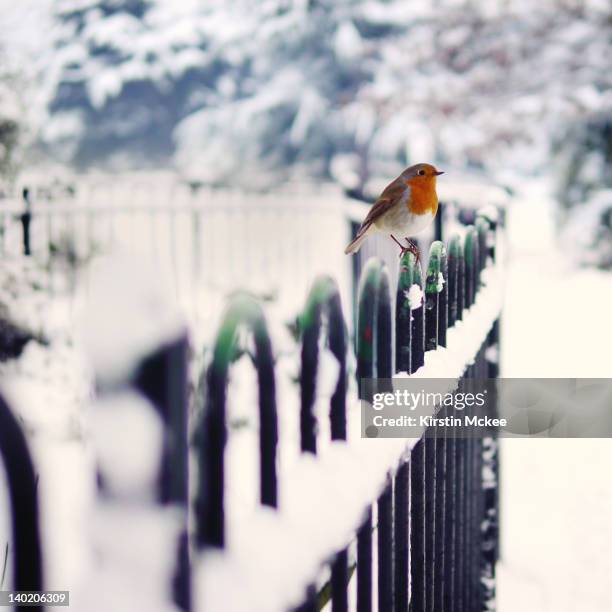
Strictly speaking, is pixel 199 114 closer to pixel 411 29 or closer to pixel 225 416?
pixel 411 29

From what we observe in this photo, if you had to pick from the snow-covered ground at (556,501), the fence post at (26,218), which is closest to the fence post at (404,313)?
the snow-covered ground at (556,501)

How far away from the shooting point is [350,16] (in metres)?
11.8

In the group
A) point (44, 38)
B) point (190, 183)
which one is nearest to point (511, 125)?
point (190, 183)

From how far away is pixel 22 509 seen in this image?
415 millimetres

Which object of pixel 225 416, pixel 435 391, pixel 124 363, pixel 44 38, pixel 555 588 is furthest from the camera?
pixel 44 38

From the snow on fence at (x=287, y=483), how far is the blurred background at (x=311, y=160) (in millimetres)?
1133

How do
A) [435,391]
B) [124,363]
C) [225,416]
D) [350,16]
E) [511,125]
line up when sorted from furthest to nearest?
1. [350,16]
2. [511,125]
3. [435,391]
4. [225,416]
5. [124,363]

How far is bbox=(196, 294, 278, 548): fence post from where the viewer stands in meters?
0.48

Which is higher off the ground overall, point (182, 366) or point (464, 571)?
point (182, 366)

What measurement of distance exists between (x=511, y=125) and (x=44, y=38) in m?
7.90

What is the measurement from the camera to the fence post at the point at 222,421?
48 centimetres

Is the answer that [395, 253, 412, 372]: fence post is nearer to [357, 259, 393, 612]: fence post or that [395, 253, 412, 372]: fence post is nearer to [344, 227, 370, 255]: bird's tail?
[357, 259, 393, 612]: fence post

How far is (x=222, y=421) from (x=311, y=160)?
1235 centimetres

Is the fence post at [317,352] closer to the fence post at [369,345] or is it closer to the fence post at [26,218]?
the fence post at [369,345]
